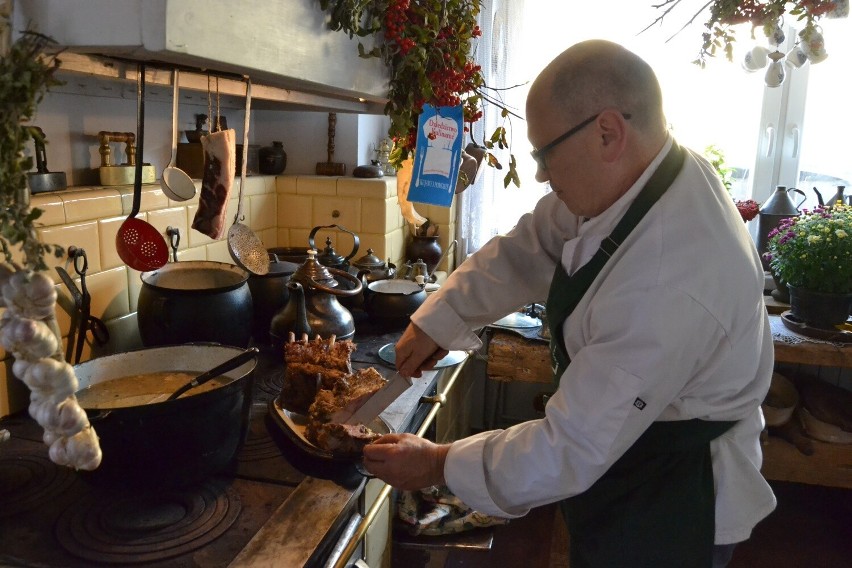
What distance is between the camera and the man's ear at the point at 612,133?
1.00 metres

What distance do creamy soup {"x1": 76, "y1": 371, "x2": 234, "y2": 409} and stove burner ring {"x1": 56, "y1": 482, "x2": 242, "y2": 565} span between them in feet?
0.50

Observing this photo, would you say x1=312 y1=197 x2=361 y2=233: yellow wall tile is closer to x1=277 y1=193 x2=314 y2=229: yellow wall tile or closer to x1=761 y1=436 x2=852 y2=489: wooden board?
x1=277 y1=193 x2=314 y2=229: yellow wall tile

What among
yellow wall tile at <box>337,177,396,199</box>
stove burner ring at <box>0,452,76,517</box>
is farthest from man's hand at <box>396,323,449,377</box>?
yellow wall tile at <box>337,177,396,199</box>

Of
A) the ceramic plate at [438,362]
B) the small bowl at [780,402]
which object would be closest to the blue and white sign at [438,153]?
the ceramic plate at [438,362]

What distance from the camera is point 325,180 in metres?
2.46

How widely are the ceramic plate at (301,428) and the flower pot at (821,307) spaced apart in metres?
1.66

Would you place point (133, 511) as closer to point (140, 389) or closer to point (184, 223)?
point (140, 389)

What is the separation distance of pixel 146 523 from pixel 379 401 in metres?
0.49

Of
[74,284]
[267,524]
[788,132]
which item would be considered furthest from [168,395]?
[788,132]

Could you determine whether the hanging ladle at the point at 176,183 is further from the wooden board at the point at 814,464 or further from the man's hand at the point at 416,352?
the wooden board at the point at 814,464

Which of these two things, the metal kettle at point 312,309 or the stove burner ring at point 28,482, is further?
the metal kettle at point 312,309

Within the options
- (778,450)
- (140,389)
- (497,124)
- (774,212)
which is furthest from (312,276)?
(774,212)

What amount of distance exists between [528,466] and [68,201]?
112 cm

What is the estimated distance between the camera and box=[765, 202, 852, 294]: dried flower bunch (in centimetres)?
212
